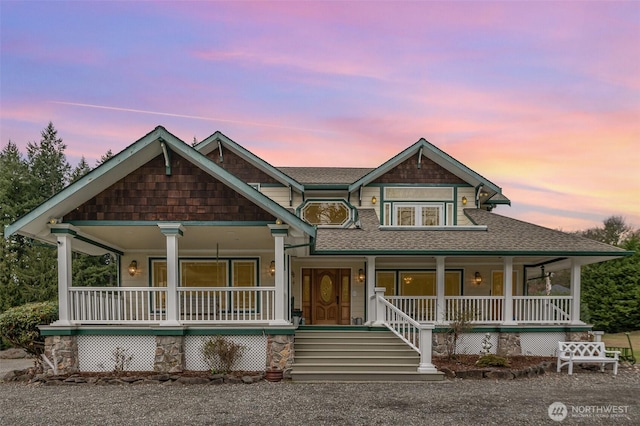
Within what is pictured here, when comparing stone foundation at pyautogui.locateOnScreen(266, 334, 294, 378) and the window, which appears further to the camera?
the window

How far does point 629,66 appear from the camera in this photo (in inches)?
651

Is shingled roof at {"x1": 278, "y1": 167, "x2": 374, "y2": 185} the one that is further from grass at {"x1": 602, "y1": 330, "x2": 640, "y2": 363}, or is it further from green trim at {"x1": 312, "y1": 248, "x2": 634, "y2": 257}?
grass at {"x1": 602, "y1": 330, "x2": 640, "y2": 363}

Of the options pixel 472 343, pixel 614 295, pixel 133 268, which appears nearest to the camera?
pixel 472 343

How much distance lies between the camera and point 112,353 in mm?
9930

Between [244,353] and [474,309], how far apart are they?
23.4 feet

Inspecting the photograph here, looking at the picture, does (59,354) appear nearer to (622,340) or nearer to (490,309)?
(490,309)

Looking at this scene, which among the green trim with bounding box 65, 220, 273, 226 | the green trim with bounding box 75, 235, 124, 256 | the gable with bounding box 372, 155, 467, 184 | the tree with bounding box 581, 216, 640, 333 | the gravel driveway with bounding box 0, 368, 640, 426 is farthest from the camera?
the tree with bounding box 581, 216, 640, 333

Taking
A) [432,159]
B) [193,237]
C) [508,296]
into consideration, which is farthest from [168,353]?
[432,159]

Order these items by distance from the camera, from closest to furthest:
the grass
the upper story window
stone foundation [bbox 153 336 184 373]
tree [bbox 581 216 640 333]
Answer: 1. stone foundation [bbox 153 336 184 373]
2. the upper story window
3. the grass
4. tree [bbox 581 216 640 333]

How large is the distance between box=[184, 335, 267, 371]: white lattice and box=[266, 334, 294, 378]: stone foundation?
0.70 feet

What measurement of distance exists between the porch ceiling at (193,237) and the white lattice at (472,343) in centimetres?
635

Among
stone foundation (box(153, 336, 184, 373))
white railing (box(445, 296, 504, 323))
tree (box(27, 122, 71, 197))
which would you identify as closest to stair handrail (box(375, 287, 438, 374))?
white railing (box(445, 296, 504, 323))

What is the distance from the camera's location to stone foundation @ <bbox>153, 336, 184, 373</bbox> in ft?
31.5

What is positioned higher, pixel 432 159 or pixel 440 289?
pixel 432 159
